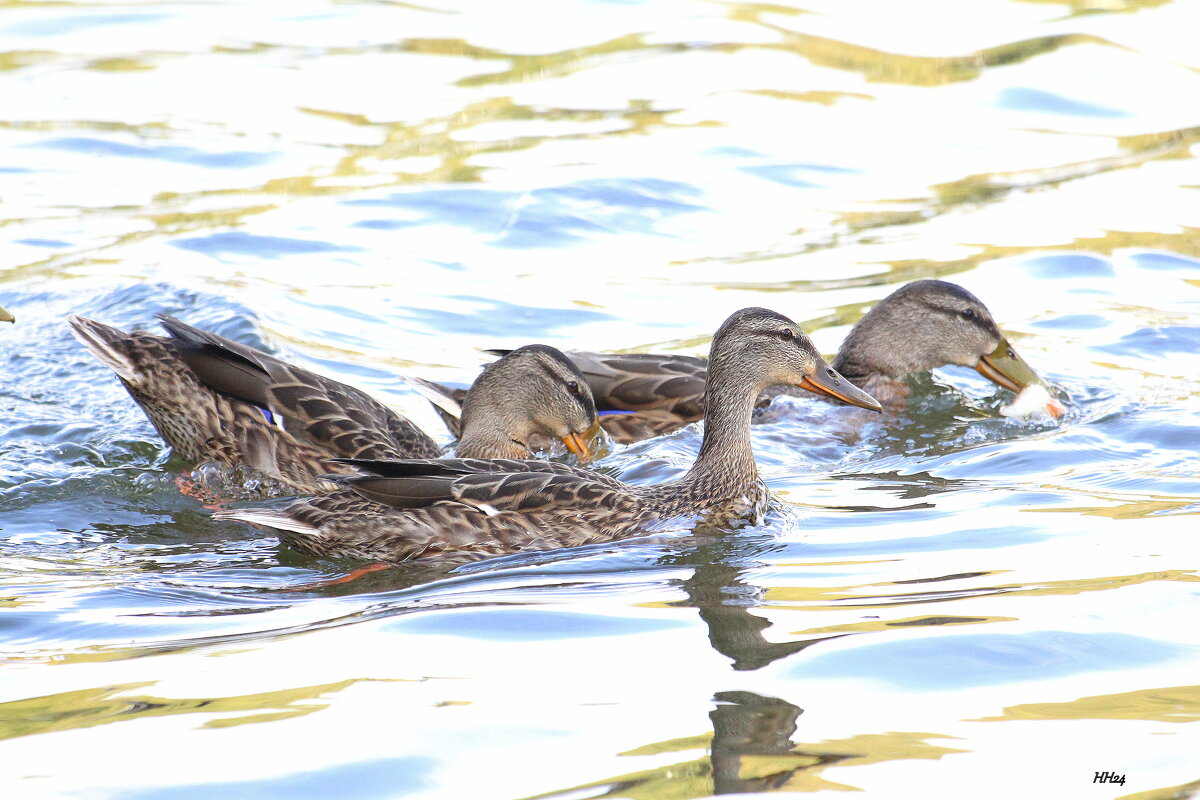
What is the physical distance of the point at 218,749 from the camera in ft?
14.5

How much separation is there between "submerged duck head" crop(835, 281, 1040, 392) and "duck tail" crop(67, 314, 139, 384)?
434cm

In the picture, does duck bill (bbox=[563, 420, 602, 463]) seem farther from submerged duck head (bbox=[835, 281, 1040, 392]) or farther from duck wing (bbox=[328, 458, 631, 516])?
submerged duck head (bbox=[835, 281, 1040, 392])

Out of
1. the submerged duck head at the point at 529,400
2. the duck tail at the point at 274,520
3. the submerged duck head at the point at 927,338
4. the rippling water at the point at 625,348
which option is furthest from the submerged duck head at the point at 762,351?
the submerged duck head at the point at 927,338

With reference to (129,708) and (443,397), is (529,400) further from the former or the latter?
(129,708)

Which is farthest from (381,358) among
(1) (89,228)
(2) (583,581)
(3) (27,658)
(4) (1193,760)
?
(4) (1193,760)

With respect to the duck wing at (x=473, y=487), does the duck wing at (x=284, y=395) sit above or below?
above

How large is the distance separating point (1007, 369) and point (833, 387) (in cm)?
215

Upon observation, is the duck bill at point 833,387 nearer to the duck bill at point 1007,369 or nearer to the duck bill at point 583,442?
Result: the duck bill at point 583,442

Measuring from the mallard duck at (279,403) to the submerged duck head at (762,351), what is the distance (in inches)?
40.4

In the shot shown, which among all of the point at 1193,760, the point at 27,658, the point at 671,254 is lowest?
the point at 1193,760

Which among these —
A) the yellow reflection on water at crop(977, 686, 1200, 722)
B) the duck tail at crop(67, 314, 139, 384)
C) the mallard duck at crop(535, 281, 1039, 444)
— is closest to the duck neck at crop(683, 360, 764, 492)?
the mallard duck at crop(535, 281, 1039, 444)

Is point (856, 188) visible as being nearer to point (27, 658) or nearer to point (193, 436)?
point (193, 436)

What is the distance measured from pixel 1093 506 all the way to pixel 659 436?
263 centimetres

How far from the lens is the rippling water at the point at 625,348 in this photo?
4566mm
